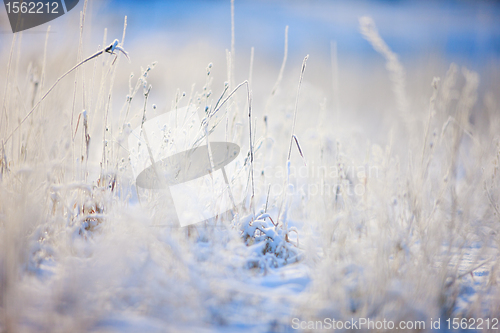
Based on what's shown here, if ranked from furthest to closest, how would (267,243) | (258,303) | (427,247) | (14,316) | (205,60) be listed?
(205,60) → (267,243) → (427,247) → (258,303) → (14,316)

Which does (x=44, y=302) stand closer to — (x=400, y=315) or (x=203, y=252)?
(x=203, y=252)

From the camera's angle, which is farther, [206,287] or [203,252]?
[203,252]

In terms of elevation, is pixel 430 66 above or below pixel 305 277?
above

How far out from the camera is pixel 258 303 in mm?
998

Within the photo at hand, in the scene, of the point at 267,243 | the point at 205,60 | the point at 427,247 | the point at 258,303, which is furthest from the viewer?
the point at 205,60

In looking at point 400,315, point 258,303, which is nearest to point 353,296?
point 400,315

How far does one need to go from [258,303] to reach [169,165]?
2.80 ft

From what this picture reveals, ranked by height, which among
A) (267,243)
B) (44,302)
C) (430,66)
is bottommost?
(267,243)

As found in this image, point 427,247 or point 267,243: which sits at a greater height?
point 427,247

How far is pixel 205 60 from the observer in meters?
2.10

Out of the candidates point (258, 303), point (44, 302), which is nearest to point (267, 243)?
point (258, 303)

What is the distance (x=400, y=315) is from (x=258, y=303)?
46 centimetres

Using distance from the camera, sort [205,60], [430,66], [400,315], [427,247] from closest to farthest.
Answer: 1. [400,315]
2. [427,247]
3. [430,66]
4. [205,60]

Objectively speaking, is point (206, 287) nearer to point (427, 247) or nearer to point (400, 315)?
point (400, 315)
